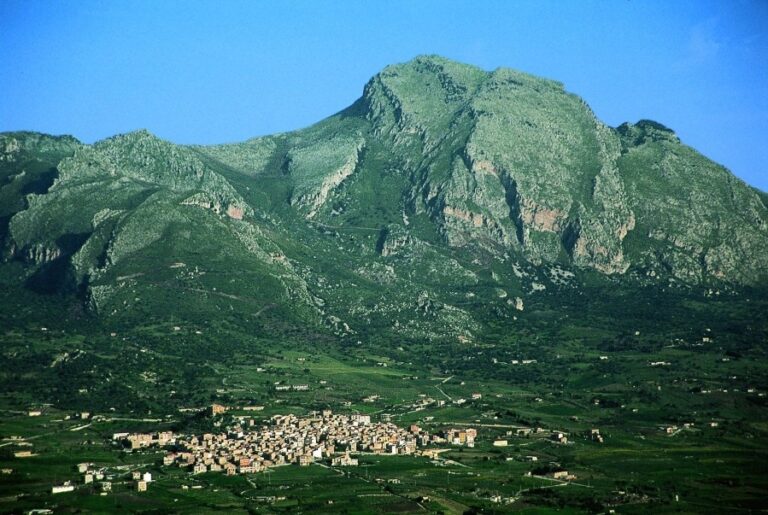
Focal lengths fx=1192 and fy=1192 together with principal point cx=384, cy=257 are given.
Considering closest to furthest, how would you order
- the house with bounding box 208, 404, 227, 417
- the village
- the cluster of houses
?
the cluster of houses, the village, the house with bounding box 208, 404, 227, 417

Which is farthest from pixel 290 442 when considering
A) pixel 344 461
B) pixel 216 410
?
pixel 216 410

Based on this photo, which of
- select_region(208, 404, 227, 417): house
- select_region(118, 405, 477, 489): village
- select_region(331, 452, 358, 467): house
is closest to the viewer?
select_region(118, 405, 477, 489): village

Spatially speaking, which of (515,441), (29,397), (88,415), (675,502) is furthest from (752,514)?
(29,397)

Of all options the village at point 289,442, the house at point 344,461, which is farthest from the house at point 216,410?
the house at point 344,461

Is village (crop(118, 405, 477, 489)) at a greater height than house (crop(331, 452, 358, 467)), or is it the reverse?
village (crop(118, 405, 477, 489))

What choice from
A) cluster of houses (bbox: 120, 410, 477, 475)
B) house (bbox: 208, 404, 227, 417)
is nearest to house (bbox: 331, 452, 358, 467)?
cluster of houses (bbox: 120, 410, 477, 475)

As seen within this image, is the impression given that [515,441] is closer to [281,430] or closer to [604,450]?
[604,450]

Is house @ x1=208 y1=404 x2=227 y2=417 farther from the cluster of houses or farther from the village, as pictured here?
the cluster of houses

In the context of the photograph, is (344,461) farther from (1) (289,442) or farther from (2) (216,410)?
(2) (216,410)

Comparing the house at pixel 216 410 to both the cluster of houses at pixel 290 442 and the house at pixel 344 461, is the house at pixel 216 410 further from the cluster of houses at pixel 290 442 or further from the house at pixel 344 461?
the house at pixel 344 461
